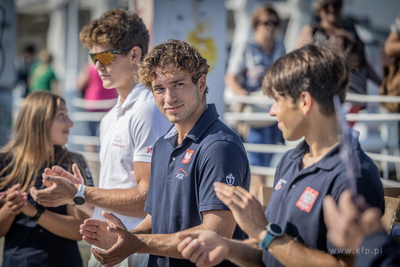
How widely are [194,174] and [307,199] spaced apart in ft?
2.21

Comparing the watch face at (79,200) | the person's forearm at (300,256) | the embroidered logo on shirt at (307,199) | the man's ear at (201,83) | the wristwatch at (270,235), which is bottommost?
the watch face at (79,200)

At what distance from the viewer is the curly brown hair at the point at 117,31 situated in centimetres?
296

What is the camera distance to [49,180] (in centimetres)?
254

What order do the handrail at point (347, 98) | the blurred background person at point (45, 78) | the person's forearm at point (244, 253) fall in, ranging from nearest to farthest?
the person's forearm at point (244, 253)
the handrail at point (347, 98)
the blurred background person at point (45, 78)

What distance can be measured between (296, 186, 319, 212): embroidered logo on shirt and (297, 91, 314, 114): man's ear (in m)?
0.37

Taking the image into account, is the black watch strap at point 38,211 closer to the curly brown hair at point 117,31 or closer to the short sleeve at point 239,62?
the curly brown hair at point 117,31

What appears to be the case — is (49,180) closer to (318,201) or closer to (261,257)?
(261,257)

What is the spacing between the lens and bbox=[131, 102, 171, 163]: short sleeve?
2.68 meters

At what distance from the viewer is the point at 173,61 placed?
2291 mm

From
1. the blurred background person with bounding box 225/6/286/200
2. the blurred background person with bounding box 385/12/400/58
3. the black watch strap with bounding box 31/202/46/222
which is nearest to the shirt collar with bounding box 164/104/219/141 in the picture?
the black watch strap with bounding box 31/202/46/222

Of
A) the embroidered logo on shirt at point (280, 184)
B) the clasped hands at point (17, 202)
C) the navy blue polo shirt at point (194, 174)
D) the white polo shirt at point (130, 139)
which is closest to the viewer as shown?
the embroidered logo on shirt at point (280, 184)

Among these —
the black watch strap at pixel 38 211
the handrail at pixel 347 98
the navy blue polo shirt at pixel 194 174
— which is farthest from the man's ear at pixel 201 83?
the handrail at pixel 347 98

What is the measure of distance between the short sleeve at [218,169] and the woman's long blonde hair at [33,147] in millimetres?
1496

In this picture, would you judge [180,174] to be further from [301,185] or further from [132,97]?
[132,97]
